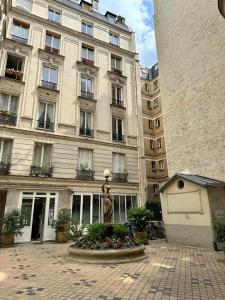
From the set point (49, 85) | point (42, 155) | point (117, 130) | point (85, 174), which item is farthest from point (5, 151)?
point (117, 130)

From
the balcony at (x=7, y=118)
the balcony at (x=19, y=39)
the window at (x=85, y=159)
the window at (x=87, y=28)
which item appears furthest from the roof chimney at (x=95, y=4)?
the window at (x=85, y=159)

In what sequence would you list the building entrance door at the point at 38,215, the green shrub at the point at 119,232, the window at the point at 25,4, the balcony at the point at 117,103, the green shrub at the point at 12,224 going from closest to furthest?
the green shrub at the point at 119,232 → the green shrub at the point at 12,224 → the building entrance door at the point at 38,215 → the window at the point at 25,4 → the balcony at the point at 117,103

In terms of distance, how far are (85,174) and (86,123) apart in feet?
13.6

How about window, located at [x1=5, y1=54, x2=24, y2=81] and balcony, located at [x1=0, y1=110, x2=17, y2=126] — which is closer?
balcony, located at [x1=0, y1=110, x2=17, y2=126]

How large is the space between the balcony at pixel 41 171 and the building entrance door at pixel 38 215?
1.19 meters

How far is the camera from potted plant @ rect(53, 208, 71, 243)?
13.2m

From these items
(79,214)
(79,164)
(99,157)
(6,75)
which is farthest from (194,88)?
(6,75)

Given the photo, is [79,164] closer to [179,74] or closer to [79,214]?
[79,214]

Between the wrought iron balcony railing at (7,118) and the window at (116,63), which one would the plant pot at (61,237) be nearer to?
the wrought iron balcony railing at (7,118)

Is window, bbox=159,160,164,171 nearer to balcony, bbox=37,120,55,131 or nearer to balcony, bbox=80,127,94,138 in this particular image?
balcony, bbox=80,127,94,138

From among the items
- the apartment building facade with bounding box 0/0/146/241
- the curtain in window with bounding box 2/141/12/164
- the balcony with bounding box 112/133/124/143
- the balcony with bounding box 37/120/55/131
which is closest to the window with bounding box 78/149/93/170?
the apartment building facade with bounding box 0/0/146/241

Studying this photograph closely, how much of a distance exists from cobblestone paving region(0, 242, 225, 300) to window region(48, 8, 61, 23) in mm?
18612

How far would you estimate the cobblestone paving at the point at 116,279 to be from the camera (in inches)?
189

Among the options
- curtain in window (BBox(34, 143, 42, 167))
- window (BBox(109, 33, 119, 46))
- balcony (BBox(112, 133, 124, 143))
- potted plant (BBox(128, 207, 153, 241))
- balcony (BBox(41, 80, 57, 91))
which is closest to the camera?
potted plant (BBox(128, 207, 153, 241))
